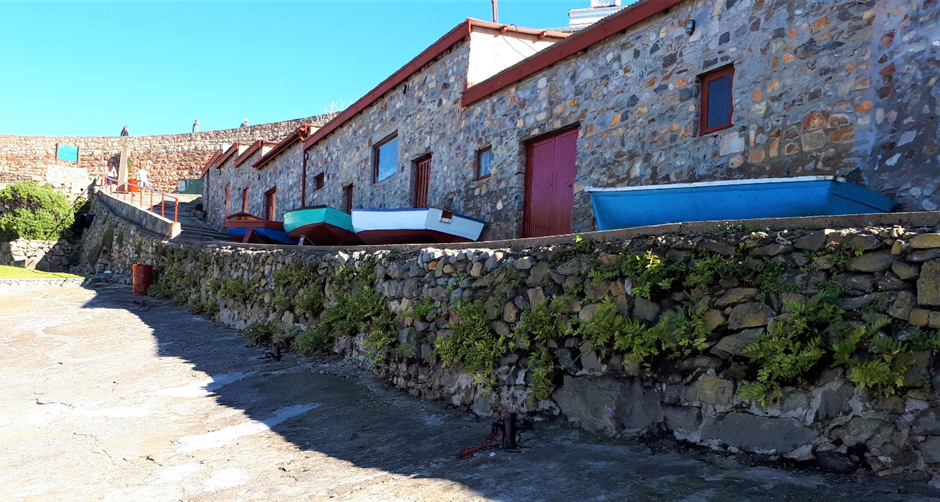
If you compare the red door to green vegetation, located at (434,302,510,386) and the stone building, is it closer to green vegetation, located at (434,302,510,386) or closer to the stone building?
the stone building

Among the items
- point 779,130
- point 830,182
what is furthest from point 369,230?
point 830,182

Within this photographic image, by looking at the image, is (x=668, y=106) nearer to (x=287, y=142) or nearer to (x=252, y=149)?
(x=287, y=142)

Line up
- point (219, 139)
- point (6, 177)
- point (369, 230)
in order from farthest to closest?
point (219, 139) → point (6, 177) → point (369, 230)

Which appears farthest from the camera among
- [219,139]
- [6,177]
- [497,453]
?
[219,139]

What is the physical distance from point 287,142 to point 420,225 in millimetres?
10728

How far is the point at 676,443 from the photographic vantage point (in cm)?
434

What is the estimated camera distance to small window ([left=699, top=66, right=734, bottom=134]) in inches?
277

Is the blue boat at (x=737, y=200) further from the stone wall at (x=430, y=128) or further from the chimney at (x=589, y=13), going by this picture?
the chimney at (x=589, y=13)

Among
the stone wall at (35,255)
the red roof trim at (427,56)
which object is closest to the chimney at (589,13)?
the red roof trim at (427,56)

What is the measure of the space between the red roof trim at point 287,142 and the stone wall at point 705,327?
40.2 ft

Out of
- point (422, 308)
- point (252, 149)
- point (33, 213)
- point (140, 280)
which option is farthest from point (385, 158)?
point (33, 213)

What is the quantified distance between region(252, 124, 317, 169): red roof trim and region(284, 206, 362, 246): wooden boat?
5.51m

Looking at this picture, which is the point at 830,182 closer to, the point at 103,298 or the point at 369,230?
the point at 369,230

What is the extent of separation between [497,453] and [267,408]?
2.99 metres
